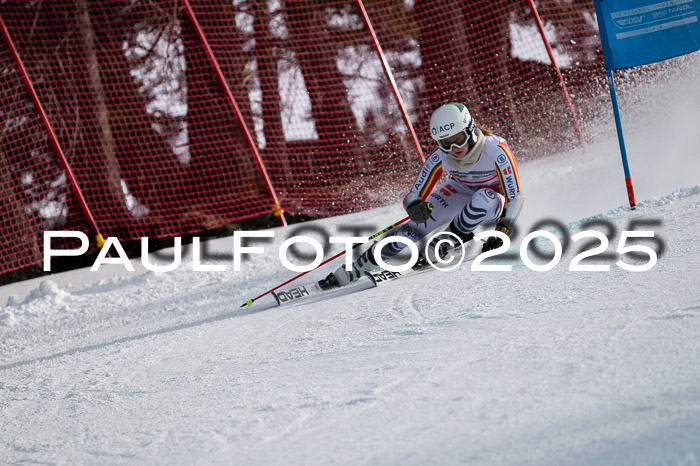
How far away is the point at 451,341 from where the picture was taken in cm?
292

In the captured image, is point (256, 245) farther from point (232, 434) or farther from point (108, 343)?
point (232, 434)

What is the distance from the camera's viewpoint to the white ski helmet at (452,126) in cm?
460

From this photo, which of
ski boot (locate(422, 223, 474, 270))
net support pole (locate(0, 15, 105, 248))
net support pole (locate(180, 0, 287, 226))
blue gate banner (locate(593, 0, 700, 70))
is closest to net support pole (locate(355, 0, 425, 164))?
net support pole (locate(180, 0, 287, 226))

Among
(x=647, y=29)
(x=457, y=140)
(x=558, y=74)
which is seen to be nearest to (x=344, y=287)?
(x=457, y=140)

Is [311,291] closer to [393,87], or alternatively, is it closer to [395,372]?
[395,372]

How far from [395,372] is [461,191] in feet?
8.87

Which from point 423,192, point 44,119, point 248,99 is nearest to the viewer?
point 423,192

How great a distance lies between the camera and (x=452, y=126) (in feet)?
15.1

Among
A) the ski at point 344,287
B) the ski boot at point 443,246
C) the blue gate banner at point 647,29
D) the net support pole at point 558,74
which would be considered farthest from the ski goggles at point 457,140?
the net support pole at point 558,74

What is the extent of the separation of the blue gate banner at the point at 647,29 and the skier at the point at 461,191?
4.39ft

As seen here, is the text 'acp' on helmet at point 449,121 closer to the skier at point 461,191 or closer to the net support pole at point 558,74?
the skier at point 461,191

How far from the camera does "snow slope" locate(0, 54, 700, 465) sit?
1.93m

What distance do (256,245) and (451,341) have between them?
4.52 m

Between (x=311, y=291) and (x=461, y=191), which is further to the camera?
(x=461, y=191)
